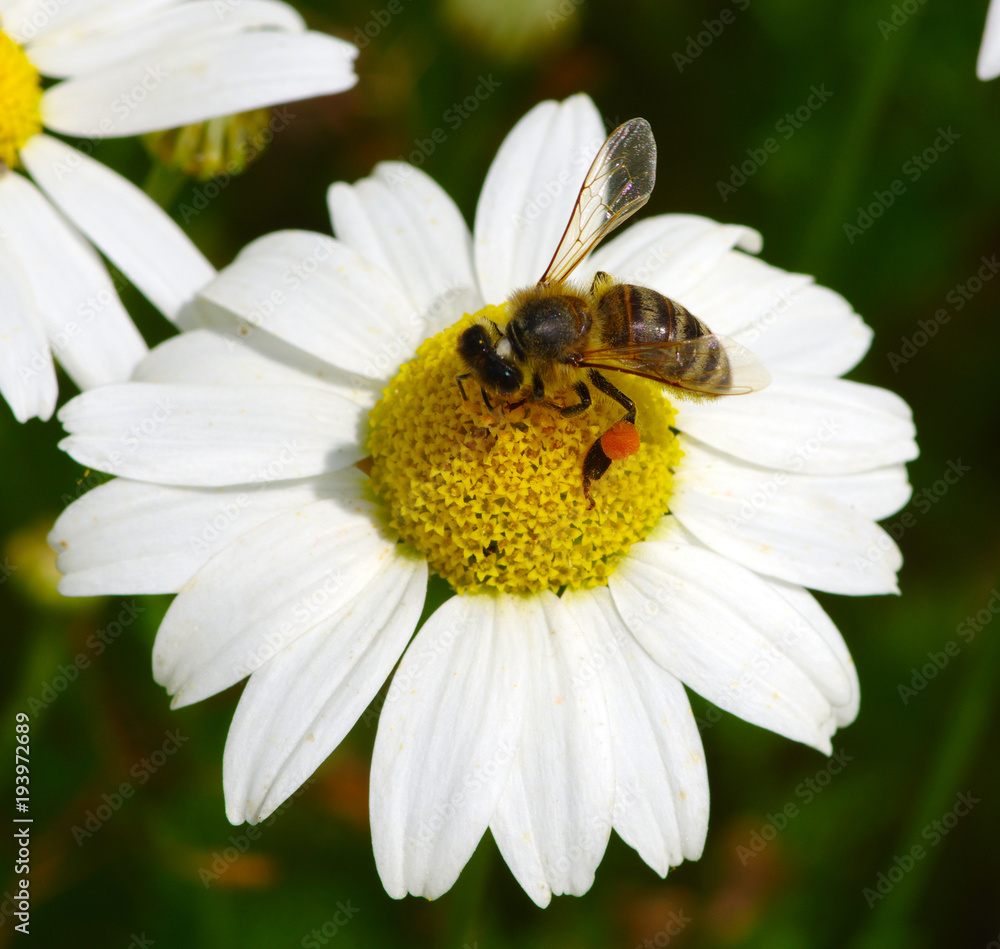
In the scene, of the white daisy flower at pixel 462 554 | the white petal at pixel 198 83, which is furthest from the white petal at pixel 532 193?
the white petal at pixel 198 83

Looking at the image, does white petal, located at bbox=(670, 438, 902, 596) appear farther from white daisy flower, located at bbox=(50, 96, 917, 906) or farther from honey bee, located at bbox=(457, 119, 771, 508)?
honey bee, located at bbox=(457, 119, 771, 508)

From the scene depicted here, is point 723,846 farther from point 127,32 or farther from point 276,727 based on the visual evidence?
point 127,32

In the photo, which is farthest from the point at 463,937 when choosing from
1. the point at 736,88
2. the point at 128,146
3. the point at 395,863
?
the point at 736,88

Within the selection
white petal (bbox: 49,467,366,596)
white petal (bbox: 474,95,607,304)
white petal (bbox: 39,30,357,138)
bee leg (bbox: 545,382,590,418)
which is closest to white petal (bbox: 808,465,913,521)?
bee leg (bbox: 545,382,590,418)

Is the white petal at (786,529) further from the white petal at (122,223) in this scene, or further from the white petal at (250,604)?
the white petal at (122,223)

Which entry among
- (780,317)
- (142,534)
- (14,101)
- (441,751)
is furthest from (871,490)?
(14,101)

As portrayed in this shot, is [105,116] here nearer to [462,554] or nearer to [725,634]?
[462,554]
